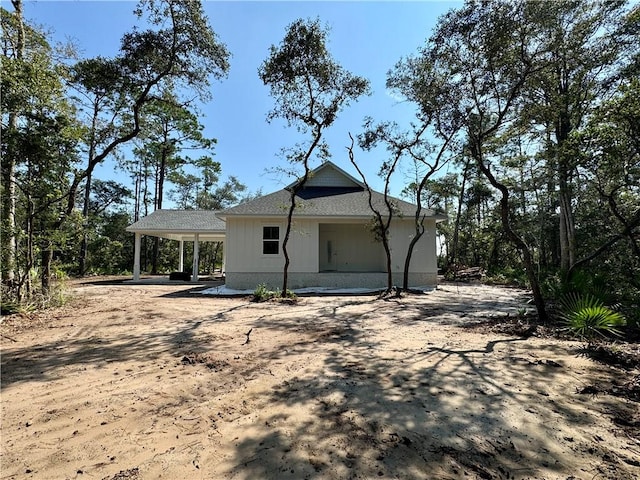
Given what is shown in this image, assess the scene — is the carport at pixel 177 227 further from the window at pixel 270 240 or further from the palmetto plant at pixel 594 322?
the palmetto plant at pixel 594 322

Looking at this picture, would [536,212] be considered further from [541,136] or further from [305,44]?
[305,44]

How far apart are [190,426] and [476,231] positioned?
1055 inches

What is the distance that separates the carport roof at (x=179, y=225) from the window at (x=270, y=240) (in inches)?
134

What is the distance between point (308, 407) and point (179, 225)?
15.2 meters

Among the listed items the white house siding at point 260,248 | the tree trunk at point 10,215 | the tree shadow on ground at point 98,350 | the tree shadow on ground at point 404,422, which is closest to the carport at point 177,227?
the white house siding at point 260,248

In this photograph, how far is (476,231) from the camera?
2556cm

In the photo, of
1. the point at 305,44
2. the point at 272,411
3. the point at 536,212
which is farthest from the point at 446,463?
the point at 536,212

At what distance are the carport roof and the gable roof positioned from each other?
3.01m

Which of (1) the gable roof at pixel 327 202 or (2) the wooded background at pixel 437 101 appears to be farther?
(1) the gable roof at pixel 327 202

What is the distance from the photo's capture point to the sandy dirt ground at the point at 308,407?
2217mm

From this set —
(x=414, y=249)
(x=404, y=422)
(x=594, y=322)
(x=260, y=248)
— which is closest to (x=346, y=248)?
(x=414, y=249)

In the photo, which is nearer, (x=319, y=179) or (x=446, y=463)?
(x=446, y=463)

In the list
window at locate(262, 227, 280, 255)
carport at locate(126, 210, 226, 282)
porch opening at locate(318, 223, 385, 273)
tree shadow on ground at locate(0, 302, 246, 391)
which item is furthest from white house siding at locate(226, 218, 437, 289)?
tree shadow on ground at locate(0, 302, 246, 391)

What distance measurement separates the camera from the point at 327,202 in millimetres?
14383
